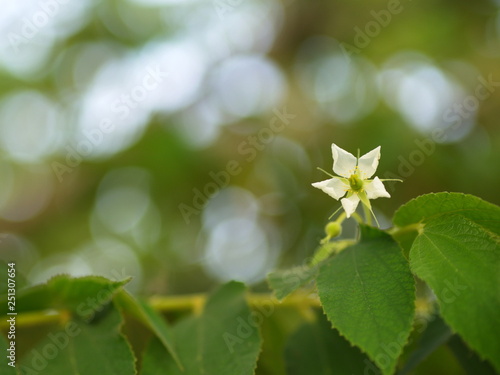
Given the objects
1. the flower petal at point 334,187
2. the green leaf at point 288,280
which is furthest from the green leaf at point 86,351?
the flower petal at point 334,187

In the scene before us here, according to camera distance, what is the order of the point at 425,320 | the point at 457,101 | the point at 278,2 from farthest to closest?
1. the point at 278,2
2. the point at 457,101
3. the point at 425,320

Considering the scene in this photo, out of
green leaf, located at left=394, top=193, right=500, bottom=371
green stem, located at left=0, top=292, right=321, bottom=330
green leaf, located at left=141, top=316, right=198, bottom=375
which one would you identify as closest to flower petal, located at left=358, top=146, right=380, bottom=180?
green leaf, located at left=394, top=193, right=500, bottom=371

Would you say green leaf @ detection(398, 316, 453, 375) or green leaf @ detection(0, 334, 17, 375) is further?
green leaf @ detection(398, 316, 453, 375)

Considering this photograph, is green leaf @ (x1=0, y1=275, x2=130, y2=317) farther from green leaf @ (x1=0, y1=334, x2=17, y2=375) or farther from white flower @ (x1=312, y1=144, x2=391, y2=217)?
white flower @ (x1=312, y1=144, x2=391, y2=217)

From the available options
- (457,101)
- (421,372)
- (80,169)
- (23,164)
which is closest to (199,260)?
(80,169)

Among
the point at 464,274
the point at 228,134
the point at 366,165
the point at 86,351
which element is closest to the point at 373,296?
the point at 464,274

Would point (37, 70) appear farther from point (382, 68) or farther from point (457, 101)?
point (457, 101)
